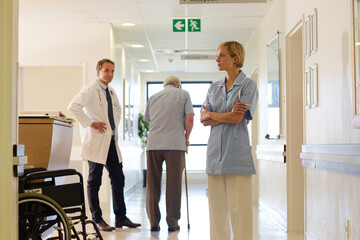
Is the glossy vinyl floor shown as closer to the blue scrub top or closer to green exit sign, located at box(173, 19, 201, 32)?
the blue scrub top

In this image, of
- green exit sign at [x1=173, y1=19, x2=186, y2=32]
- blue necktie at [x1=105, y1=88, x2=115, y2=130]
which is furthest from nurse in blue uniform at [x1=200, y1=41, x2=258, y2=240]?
green exit sign at [x1=173, y1=19, x2=186, y2=32]

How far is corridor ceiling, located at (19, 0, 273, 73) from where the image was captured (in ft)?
21.5

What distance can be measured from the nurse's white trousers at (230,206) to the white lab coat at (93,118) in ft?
7.09

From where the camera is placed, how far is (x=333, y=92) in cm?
365

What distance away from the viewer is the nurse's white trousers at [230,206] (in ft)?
10.0

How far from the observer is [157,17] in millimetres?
7336

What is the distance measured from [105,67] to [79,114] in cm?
59

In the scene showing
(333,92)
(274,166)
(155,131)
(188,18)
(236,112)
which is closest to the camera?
(236,112)

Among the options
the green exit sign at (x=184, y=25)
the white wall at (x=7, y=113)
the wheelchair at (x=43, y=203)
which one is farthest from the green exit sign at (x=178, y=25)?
the white wall at (x=7, y=113)

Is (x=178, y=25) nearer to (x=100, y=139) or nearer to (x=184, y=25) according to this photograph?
(x=184, y=25)

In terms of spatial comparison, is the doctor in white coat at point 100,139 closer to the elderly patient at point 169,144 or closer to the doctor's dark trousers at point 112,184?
the doctor's dark trousers at point 112,184

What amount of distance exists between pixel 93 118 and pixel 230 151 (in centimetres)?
256

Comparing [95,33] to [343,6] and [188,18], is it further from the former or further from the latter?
[343,6]

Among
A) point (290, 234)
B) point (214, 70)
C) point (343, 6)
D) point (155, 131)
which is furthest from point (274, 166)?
point (214, 70)
